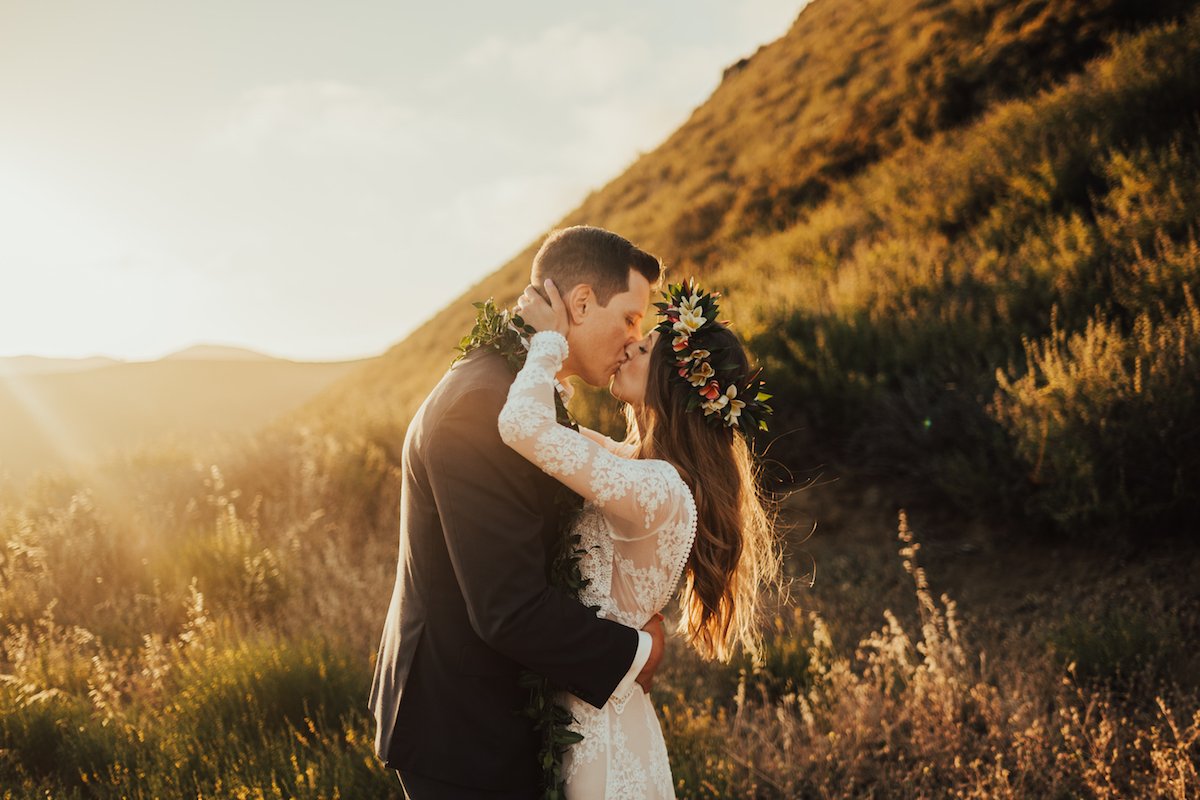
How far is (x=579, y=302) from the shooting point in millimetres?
2477

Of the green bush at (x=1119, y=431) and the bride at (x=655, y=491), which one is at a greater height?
the bride at (x=655, y=491)

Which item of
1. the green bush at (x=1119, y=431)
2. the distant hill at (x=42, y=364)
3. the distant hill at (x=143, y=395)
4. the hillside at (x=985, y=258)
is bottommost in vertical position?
the green bush at (x=1119, y=431)

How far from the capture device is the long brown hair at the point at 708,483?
8.46 ft

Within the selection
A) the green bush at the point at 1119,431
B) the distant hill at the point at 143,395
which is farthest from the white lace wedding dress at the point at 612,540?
the distant hill at the point at 143,395

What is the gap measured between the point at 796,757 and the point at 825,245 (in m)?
9.23

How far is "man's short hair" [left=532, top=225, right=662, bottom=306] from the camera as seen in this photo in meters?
2.46

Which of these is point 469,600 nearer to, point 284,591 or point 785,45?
point 284,591

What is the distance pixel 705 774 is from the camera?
3719mm

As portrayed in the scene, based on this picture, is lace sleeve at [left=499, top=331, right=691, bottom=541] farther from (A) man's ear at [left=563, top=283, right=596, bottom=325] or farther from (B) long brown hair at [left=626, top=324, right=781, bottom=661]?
(B) long brown hair at [left=626, top=324, right=781, bottom=661]

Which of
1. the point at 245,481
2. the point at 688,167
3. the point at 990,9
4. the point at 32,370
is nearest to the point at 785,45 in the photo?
the point at 688,167

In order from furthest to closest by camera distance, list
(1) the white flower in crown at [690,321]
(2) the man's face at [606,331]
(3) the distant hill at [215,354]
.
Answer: (3) the distant hill at [215,354] < (1) the white flower in crown at [690,321] < (2) the man's face at [606,331]

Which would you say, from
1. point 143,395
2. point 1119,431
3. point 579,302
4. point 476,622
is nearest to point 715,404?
point 579,302

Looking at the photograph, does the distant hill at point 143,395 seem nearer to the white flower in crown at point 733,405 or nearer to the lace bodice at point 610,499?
the white flower in crown at point 733,405

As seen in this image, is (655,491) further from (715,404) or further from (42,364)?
(42,364)
